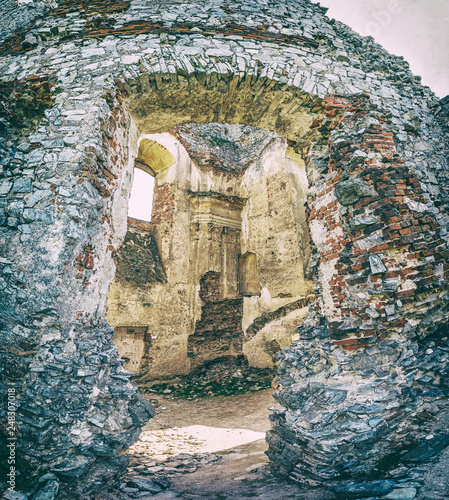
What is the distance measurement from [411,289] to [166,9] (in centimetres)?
437

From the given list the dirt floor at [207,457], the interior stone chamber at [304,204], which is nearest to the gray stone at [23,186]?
the interior stone chamber at [304,204]

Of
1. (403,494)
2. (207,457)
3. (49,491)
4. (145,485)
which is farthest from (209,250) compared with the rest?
(403,494)

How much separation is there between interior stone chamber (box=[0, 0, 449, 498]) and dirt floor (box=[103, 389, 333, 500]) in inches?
10.6

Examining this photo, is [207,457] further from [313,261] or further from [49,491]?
[313,261]

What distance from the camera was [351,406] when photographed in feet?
7.52

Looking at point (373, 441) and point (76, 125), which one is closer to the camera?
point (373, 441)

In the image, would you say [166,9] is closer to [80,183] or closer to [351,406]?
[80,183]

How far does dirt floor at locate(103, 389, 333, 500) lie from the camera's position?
2.17 meters

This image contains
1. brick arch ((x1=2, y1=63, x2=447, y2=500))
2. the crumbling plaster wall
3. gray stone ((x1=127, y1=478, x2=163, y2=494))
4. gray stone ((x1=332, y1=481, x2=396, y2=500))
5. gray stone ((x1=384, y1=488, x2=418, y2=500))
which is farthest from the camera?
the crumbling plaster wall

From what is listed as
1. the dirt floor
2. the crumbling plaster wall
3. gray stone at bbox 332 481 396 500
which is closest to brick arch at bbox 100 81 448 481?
gray stone at bbox 332 481 396 500

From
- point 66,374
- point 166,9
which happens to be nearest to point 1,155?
point 66,374

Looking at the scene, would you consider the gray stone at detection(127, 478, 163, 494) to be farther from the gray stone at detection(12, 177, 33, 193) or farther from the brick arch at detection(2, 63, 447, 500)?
the gray stone at detection(12, 177, 33, 193)

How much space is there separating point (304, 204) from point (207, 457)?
319 cm

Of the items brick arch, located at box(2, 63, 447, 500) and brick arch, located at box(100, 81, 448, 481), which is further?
brick arch, located at box(100, 81, 448, 481)
